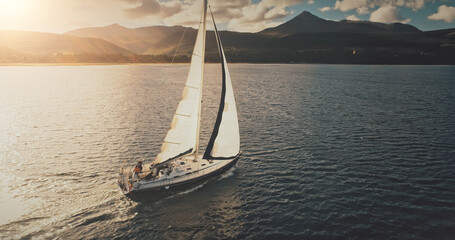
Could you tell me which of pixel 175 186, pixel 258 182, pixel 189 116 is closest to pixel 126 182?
pixel 175 186

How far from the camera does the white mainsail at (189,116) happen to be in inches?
950

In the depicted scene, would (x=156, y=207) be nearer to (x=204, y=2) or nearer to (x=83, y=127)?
(x=204, y=2)

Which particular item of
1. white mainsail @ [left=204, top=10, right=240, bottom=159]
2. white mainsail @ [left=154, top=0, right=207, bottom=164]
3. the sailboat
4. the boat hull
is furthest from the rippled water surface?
white mainsail @ [left=154, top=0, right=207, bottom=164]

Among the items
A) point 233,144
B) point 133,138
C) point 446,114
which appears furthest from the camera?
point 446,114

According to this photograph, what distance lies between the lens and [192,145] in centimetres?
2761

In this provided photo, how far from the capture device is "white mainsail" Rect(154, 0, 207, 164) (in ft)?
79.2

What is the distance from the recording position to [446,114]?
55719mm

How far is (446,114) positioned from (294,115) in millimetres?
34184

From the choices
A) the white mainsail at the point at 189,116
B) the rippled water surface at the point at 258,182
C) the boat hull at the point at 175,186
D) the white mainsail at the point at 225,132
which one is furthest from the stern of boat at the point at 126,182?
the white mainsail at the point at 225,132

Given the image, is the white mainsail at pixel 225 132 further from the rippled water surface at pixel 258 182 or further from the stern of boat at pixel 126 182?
the stern of boat at pixel 126 182

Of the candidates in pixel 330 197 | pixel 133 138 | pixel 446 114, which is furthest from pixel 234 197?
pixel 446 114

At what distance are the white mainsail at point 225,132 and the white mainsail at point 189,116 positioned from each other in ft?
7.27

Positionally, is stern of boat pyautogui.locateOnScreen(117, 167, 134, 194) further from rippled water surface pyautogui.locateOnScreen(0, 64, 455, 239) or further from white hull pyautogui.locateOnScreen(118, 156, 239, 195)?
rippled water surface pyautogui.locateOnScreen(0, 64, 455, 239)

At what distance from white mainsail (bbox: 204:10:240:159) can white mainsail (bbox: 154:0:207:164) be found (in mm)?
2215
